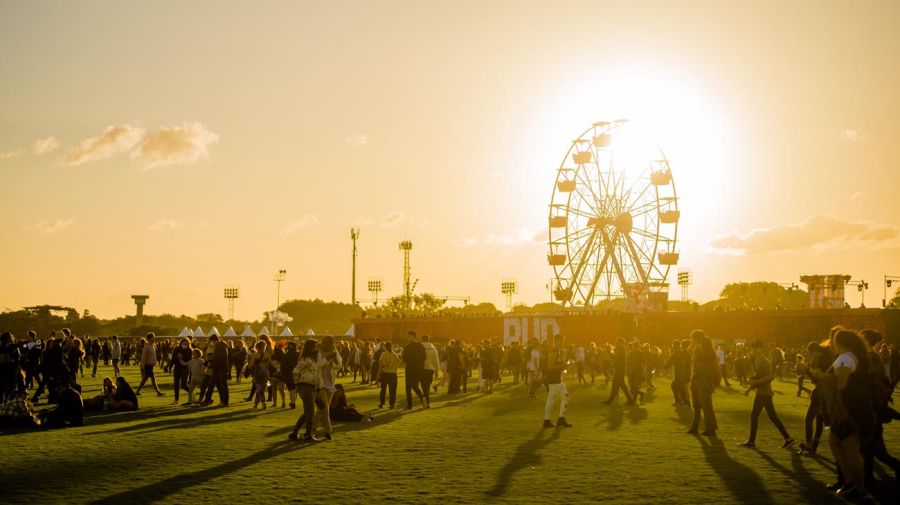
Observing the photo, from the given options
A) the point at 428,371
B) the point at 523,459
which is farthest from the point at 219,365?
the point at 523,459

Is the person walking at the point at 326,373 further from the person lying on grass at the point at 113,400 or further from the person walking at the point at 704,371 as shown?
the person lying on grass at the point at 113,400

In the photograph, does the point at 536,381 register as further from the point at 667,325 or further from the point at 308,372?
the point at 667,325

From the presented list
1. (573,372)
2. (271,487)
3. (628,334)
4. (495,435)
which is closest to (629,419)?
(495,435)

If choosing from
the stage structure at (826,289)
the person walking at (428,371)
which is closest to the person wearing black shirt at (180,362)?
the person walking at (428,371)

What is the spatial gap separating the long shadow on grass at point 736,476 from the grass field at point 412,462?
2 cm

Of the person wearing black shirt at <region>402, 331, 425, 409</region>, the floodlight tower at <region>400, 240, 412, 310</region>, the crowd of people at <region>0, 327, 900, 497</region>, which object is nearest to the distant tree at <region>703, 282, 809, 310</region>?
the floodlight tower at <region>400, 240, 412, 310</region>

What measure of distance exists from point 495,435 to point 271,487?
22.5 feet

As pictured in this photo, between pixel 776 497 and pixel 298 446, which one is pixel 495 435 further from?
pixel 776 497

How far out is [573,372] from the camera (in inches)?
1914

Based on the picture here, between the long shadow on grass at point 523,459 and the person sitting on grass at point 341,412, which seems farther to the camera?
the person sitting on grass at point 341,412

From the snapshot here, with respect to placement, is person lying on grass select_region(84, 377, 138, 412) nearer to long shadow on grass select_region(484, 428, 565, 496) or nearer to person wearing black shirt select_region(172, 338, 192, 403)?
person wearing black shirt select_region(172, 338, 192, 403)

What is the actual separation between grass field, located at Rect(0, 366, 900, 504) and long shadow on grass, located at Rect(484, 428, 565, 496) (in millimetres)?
20

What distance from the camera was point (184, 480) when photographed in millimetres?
10938

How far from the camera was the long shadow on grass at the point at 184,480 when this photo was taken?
31.8ft
